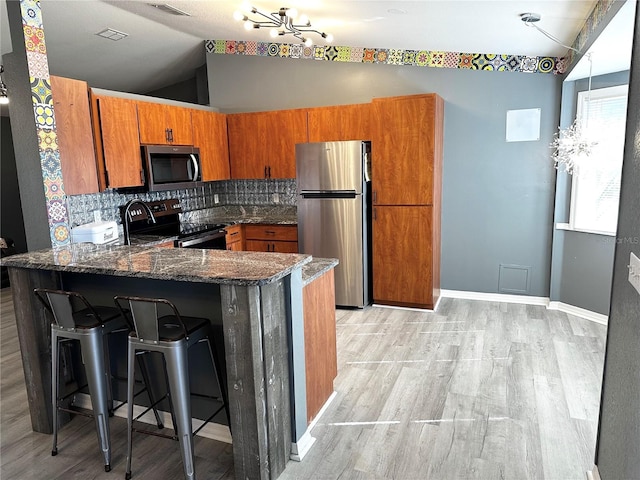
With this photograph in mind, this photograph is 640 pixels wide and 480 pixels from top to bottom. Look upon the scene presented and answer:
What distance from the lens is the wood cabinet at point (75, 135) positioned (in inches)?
133

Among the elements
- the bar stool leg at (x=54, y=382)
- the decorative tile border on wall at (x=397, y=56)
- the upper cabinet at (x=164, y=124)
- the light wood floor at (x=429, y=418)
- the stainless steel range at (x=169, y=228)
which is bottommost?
the light wood floor at (x=429, y=418)

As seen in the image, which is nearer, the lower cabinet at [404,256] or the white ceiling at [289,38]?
the white ceiling at [289,38]

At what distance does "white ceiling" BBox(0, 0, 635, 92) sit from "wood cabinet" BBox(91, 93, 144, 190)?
2.56ft

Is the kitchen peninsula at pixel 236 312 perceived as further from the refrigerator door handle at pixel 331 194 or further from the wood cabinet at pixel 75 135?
the refrigerator door handle at pixel 331 194

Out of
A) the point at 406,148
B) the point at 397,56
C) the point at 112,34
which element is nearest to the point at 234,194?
the point at 112,34

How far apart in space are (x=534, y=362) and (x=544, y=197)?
1.87m

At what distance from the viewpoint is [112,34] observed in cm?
430

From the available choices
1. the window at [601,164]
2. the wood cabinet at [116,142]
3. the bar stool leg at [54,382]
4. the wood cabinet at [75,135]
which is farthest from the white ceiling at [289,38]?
the bar stool leg at [54,382]

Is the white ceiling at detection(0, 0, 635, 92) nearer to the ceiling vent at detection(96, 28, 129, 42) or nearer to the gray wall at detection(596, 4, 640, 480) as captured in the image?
the ceiling vent at detection(96, 28, 129, 42)

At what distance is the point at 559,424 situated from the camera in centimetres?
252

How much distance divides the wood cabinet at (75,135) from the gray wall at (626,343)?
3618 millimetres

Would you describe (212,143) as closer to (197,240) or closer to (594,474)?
(197,240)

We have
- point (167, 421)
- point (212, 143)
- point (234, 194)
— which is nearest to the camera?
point (167, 421)

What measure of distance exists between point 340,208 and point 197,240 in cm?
146
